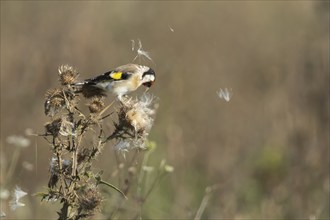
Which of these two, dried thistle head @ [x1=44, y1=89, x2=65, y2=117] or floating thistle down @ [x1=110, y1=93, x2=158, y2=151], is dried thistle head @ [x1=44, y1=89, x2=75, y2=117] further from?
floating thistle down @ [x1=110, y1=93, x2=158, y2=151]

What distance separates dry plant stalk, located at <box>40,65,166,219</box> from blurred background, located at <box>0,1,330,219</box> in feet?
2.27

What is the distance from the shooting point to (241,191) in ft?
23.7

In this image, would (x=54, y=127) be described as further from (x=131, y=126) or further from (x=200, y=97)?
(x=200, y=97)

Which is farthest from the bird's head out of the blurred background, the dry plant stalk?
the dry plant stalk

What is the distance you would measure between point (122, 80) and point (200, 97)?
559 centimetres

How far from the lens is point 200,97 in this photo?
9.34 metres

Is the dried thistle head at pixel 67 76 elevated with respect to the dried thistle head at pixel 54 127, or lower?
elevated

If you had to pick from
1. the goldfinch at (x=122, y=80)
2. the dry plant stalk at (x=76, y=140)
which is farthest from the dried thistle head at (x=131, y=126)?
the goldfinch at (x=122, y=80)

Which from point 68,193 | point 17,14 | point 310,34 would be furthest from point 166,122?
point 68,193

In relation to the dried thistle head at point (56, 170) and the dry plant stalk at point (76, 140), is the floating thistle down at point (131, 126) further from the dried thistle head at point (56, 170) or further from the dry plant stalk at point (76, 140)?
the dried thistle head at point (56, 170)

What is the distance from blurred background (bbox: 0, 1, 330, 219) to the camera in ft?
22.2

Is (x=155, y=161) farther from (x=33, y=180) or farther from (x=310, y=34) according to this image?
(x=310, y=34)

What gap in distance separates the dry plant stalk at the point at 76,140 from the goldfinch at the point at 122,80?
97 millimetres

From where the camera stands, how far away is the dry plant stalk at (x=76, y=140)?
3293mm
